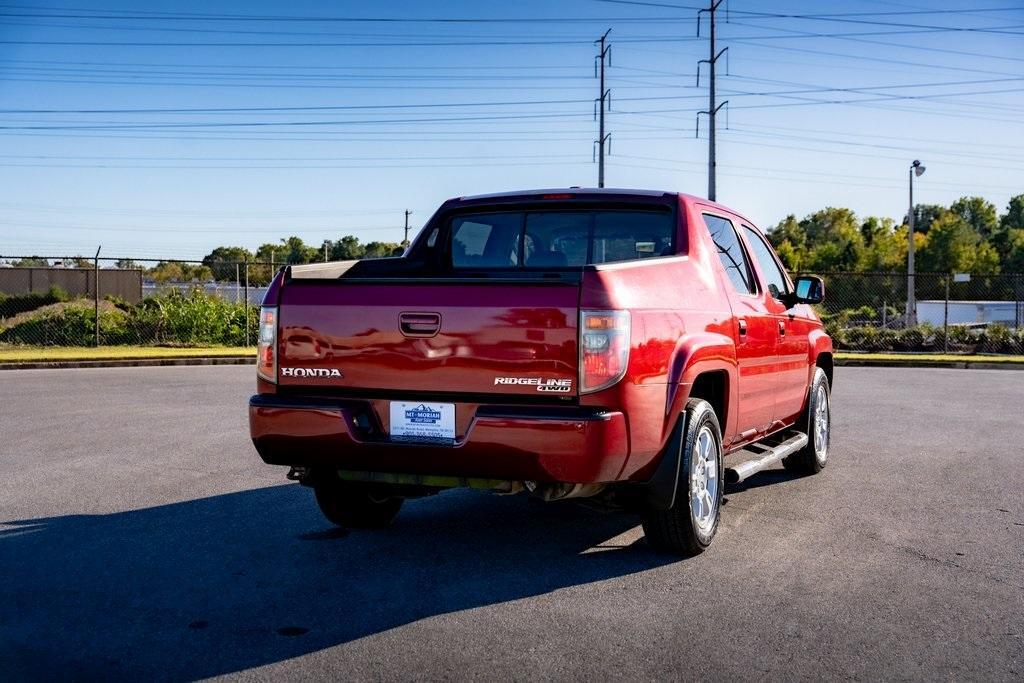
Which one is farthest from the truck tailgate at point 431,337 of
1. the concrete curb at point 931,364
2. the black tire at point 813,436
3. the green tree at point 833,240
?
the green tree at point 833,240

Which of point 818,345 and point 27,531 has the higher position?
point 818,345

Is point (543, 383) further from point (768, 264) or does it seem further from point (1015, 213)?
point (1015, 213)

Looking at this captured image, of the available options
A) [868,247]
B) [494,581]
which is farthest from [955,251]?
[494,581]

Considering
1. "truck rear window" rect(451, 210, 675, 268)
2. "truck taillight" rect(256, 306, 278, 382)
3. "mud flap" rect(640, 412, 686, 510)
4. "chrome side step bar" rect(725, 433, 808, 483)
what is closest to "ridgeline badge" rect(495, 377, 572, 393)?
"mud flap" rect(640, 412, 686, 510)

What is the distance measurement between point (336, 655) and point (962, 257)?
9309 centimetres

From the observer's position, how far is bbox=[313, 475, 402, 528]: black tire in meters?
6.02

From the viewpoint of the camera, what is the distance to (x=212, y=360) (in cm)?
2183

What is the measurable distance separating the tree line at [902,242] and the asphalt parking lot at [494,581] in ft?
225

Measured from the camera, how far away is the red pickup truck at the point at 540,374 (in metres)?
4.80

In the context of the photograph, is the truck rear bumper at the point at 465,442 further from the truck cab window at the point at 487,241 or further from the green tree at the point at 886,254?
the green tree at the point at 886,254

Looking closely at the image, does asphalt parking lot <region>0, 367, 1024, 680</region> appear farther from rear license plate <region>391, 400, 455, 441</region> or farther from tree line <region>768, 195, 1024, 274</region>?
tree line <region>768, 195, 1024, 274</region>

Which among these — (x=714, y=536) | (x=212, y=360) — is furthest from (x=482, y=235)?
(x=212, y=360)

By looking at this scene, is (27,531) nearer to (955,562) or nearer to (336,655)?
(336,655)

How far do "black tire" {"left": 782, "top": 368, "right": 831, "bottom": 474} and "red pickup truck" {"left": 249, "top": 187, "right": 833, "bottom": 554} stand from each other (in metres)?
1.90
